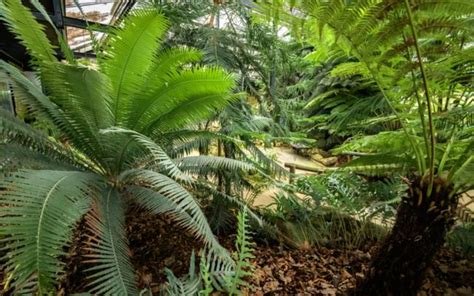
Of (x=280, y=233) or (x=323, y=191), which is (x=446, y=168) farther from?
(x=280, y=233)

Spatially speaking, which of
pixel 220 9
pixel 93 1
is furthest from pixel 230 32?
pixel 93 1

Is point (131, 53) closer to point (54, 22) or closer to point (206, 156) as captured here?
point (206, 156)

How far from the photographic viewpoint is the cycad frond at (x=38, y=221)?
2.26 feet

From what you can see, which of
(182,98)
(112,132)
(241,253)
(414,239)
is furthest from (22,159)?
(414,239)

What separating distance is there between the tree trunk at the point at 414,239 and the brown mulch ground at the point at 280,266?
0.28 m

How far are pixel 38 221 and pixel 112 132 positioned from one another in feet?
1.59

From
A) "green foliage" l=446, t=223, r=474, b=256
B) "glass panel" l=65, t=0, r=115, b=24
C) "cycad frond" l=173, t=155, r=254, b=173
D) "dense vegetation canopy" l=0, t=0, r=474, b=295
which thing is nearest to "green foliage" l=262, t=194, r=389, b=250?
"dense vegetation canopy" l=0, t=0, r=474, b=295

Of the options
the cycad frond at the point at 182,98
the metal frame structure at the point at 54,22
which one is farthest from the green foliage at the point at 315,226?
the metal frame structure at the point at 54,22

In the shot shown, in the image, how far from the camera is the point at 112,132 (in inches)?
45.2

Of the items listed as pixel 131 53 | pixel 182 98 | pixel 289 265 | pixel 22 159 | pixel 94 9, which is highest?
pixel 94 9

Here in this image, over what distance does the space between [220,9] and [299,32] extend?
1161 millimetres

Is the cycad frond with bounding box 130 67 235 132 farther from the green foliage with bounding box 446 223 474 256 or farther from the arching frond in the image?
the green foliage with bounding box 446 223 474 256

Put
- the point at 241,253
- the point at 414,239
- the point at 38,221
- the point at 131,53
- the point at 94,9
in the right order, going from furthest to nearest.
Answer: the point at 94,9 < the point at 131,53 < the point at 414,239 < the point at 241,253 < the point at 38,221

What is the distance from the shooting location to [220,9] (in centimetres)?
221
